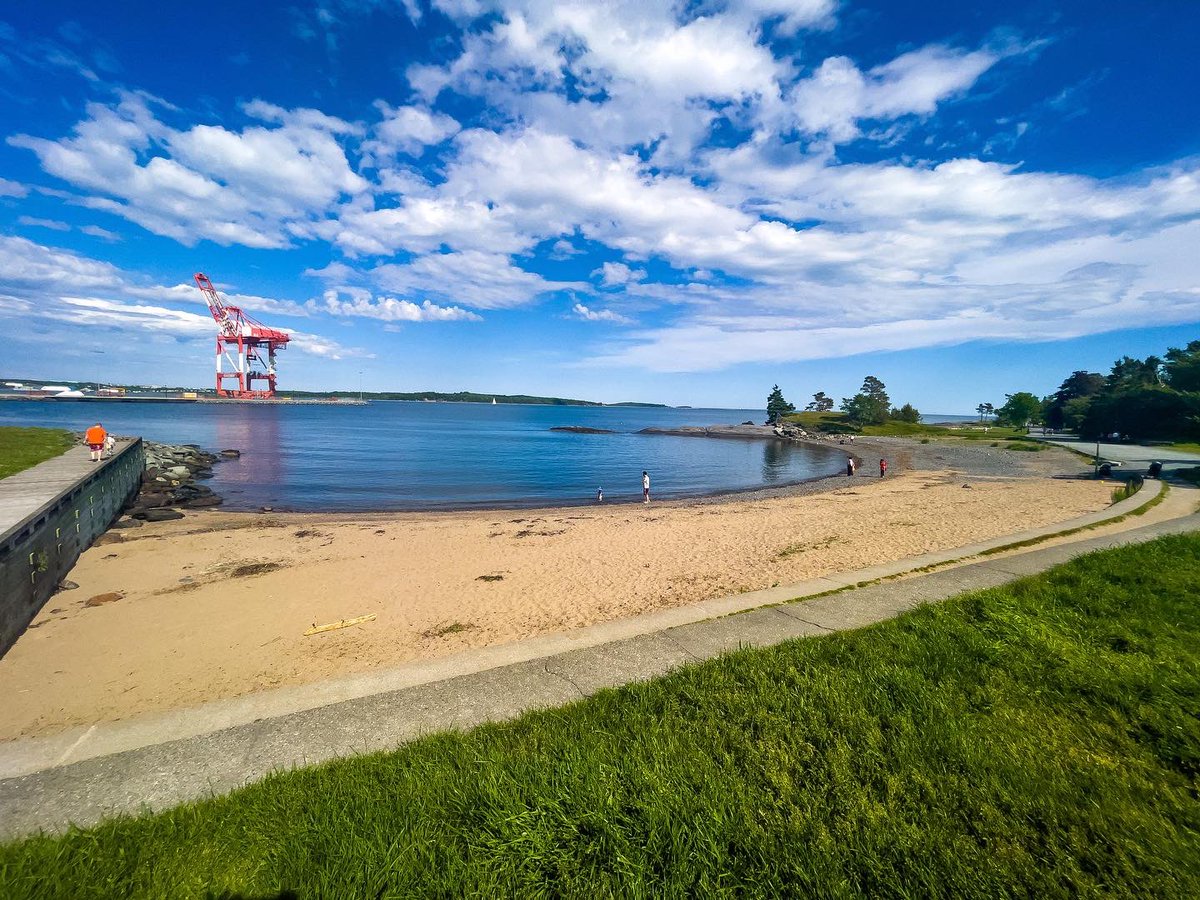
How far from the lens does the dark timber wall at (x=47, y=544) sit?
29.0ft

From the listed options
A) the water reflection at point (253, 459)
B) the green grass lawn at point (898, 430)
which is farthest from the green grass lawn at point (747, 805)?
the green grass lawn at point (898, 430)

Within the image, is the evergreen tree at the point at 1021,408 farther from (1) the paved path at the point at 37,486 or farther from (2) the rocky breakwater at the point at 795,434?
(1) the paved path at the point at 37,486

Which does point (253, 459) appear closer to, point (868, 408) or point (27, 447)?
point (27, 447)

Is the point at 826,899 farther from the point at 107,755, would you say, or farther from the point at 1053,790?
the point at 107,755

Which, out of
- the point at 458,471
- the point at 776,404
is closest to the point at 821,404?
the point at 776,404

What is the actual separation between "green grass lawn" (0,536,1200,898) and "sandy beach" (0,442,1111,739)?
214 inches

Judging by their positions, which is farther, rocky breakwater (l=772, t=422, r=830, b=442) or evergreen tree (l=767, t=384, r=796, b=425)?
evergreen tree (l=767, t=384, r=796, b=425)

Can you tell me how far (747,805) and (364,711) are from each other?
319 cm

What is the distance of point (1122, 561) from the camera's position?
7.35 meters

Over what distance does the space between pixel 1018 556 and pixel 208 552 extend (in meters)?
20.3

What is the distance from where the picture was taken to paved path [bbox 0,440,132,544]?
33.9 ft

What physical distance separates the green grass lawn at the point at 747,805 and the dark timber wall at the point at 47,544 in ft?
32.0

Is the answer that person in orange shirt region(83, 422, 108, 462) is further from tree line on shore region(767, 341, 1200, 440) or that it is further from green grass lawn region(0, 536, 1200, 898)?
tree line on shore region(767, 341, 1200, 440)

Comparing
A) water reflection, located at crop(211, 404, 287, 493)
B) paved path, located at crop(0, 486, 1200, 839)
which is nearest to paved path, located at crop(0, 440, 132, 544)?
paved path, located at crop(0, 486, 1200, 839)
